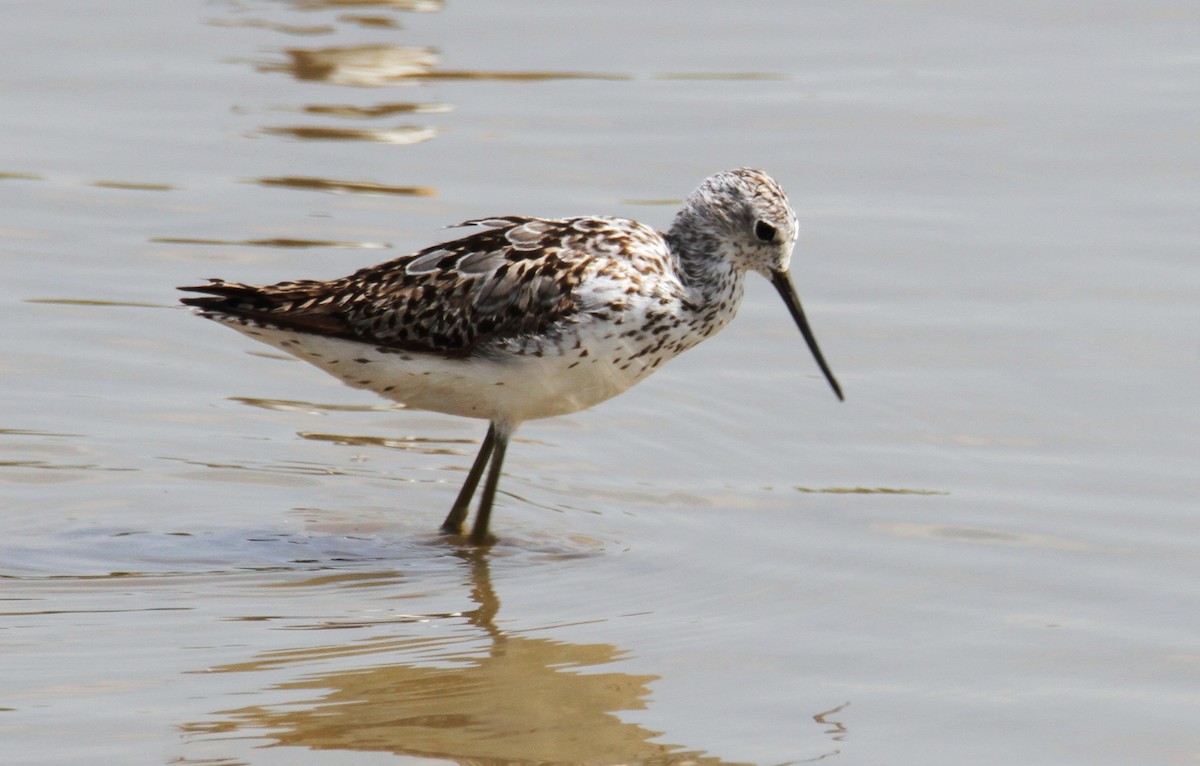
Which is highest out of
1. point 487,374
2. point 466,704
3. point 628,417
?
point 487,374

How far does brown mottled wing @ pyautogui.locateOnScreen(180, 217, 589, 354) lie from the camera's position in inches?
339

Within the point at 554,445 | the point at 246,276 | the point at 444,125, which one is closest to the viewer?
the point at 554,445

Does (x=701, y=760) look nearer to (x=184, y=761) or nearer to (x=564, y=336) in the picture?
(x=184, y=761)

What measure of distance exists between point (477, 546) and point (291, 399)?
2133 millimetres

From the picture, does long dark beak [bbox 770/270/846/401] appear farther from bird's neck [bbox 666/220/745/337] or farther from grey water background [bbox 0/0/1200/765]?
grey water background [bbox 0/0/1200/765]

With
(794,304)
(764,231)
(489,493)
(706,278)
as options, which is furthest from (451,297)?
(794,304)

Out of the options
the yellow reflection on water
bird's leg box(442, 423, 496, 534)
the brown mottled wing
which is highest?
the brown mottled wing

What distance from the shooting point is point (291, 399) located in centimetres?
1061

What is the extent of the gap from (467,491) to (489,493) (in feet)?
0.54

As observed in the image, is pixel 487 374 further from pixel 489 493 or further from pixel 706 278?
pixel 706 278

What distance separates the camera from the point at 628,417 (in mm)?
10492

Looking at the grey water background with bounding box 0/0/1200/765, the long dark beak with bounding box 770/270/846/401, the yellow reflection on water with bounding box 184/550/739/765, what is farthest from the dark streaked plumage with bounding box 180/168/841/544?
the yellow reflection on water with bounding box 184/550/739/765

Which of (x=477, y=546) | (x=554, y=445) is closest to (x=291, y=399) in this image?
(x=554, y=445)

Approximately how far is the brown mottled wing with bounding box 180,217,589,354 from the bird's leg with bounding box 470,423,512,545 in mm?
508
